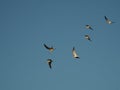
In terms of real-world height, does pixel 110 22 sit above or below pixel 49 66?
above

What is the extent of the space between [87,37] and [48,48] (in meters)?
11.3

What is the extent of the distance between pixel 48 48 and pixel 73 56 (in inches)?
242

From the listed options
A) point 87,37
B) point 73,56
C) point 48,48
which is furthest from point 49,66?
point 87,37

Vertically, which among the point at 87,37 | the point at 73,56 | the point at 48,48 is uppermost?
the point at 87,37

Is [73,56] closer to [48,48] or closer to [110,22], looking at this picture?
[48,48]

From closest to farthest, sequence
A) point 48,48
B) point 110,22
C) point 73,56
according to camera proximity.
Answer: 1. point 73,56
2. point 48,48
3. point 110,22

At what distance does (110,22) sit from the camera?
57.5 meters

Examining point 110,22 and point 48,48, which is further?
point 110,22

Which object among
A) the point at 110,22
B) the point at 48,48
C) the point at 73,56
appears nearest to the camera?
the point at 73,56

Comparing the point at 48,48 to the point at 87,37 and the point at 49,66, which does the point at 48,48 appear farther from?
the point at 87,37

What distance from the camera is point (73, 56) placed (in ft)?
151

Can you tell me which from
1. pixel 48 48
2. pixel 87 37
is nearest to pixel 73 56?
pixel 48 48

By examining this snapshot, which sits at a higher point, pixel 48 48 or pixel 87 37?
pixel 87 37

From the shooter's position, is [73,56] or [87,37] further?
[87,37]
